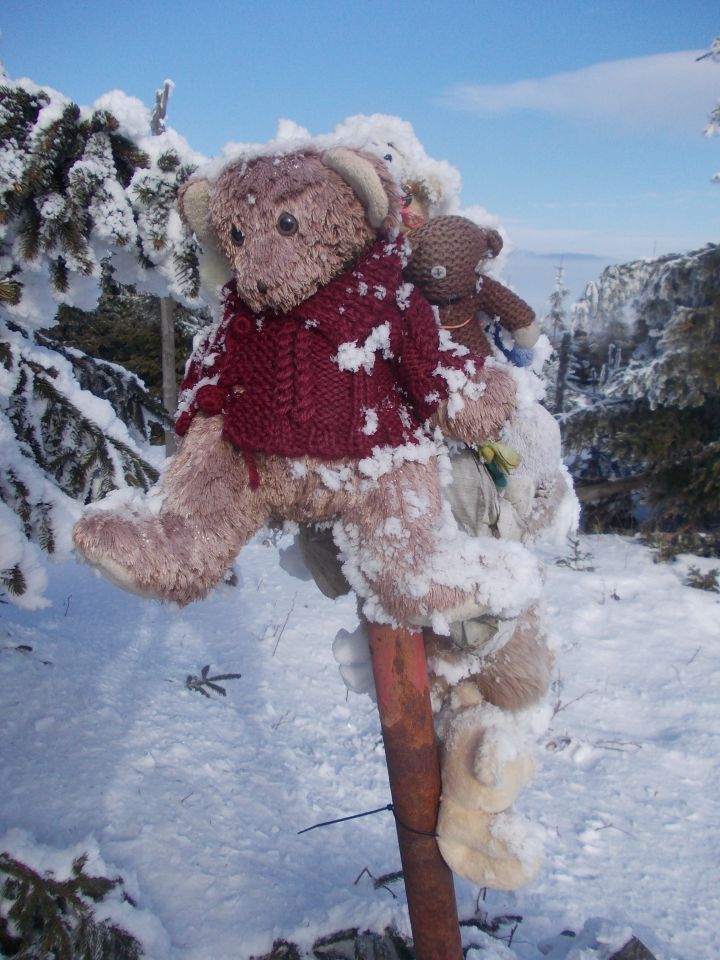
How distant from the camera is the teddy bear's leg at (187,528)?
0.96 m

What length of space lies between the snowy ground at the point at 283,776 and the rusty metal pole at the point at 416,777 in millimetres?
343

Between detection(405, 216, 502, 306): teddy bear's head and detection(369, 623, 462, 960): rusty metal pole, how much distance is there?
0.58 metres

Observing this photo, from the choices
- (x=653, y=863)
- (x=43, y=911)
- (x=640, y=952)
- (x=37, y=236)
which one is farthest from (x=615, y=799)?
(x=37, y=236)

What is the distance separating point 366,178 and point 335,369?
0.91 ft

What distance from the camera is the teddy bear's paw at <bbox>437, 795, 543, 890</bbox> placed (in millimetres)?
1153

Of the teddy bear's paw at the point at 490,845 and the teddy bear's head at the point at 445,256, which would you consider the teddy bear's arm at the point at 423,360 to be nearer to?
the teddy bear's head at the point at 445,256

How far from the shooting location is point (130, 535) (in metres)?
0.96

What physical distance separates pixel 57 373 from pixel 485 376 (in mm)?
1396

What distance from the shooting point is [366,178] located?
98 centimetres

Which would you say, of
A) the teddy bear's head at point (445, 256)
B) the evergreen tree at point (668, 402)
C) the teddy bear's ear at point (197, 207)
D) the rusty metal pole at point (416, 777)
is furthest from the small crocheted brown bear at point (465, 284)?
the evergreen tree at point (668, 402)

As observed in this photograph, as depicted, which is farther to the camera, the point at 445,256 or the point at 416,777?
the point at 416,777

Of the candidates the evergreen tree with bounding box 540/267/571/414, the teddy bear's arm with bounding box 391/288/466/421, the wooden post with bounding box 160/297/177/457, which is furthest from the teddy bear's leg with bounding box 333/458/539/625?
the evergreen tree with bounding box 540/267/571/414

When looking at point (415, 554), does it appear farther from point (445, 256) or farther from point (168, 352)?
point (168, 352)

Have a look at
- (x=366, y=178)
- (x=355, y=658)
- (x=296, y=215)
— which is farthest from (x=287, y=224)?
(x=355, y=658)
